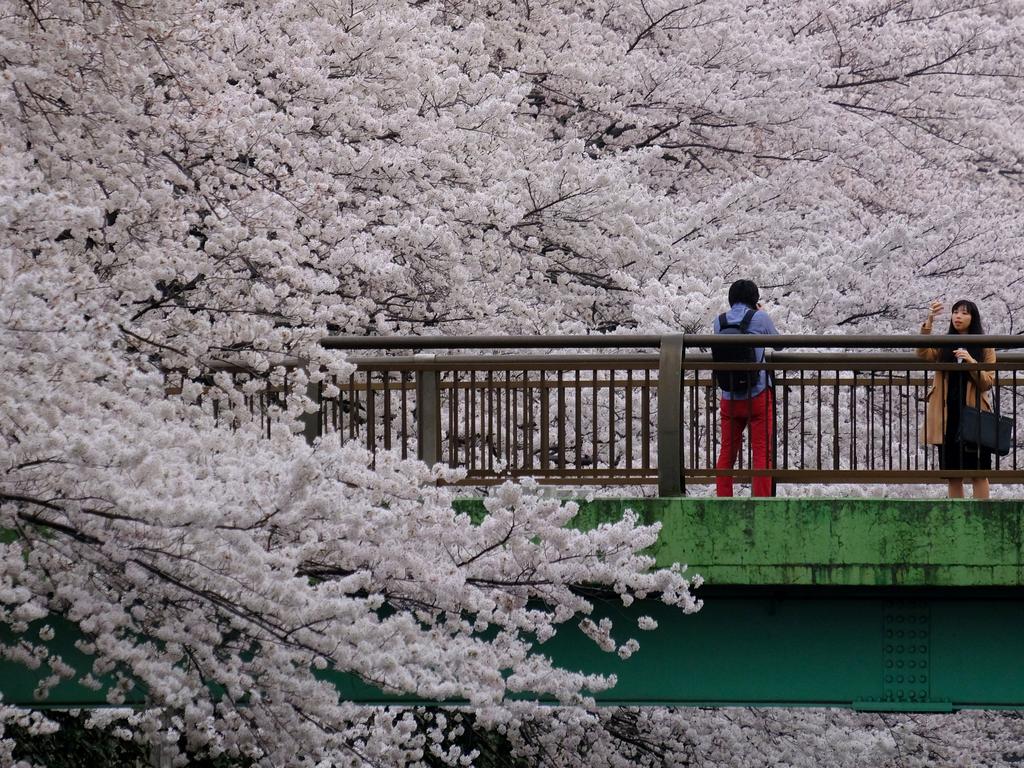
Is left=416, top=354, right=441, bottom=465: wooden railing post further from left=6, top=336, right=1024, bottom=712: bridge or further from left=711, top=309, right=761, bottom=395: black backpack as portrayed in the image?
left=711, top=309, right=761, bottom=395: black backpack

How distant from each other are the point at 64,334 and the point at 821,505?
4600 mm

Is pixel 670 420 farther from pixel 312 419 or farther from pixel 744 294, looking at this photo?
pixel 312 419

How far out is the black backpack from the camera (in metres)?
9.60

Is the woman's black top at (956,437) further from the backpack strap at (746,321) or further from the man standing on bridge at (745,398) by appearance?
the backpack strap at (746,321)

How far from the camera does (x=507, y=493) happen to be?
7500mm

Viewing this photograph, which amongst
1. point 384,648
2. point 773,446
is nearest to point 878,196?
point 773,446

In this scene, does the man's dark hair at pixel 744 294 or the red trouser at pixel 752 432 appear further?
the man's dark hair at pixel 744 294

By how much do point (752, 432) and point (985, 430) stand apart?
1333mm

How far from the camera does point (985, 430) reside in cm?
944

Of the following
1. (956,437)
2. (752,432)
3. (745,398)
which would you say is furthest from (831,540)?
(956,437)

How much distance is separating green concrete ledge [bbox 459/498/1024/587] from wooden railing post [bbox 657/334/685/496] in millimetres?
253

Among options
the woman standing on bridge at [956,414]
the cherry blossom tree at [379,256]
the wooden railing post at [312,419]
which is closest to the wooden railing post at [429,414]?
the wooden railing post at [312,419]

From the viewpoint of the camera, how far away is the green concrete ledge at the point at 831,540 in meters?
9.03

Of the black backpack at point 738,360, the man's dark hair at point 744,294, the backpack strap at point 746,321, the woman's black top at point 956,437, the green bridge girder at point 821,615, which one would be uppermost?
the man's dark hair at point 744,294
